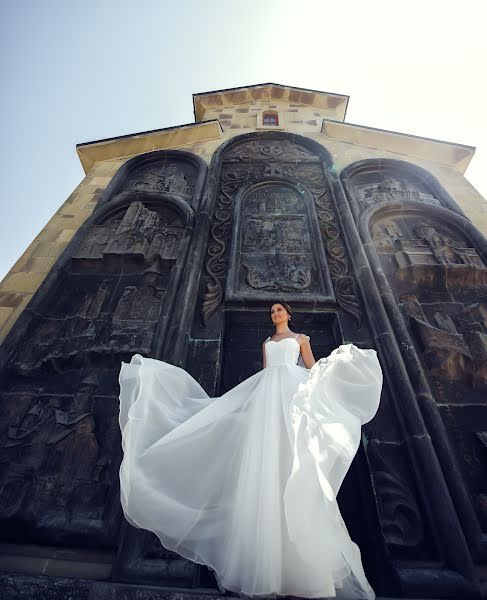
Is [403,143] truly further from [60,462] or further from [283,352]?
[60,462]

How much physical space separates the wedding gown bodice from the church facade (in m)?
0.87

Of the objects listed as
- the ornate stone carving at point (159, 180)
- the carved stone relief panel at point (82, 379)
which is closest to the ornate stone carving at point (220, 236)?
the carved stone relief panel at point (82, 379)

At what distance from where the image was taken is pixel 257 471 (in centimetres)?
176

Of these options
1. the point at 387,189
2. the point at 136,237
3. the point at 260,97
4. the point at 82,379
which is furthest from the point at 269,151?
the point at 82,379

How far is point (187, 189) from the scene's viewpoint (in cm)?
614

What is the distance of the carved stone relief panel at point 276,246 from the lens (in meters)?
4.29

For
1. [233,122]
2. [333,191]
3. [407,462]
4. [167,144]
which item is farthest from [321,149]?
[407,462]

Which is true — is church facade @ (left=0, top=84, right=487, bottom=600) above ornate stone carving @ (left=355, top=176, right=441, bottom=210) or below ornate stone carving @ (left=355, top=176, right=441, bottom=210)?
below

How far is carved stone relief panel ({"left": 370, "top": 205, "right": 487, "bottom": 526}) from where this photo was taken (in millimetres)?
3082

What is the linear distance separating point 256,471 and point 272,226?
4242 mm

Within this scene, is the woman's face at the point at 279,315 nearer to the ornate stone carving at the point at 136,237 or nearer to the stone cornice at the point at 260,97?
the ornate stone carving at the point at 136,237

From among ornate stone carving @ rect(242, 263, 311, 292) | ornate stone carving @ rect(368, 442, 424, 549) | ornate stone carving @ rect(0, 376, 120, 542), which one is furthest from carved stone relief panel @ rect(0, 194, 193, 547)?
ornate stone carving @ rect(368, 442, 424, 549)

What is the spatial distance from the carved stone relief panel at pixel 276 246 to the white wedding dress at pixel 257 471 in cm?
201

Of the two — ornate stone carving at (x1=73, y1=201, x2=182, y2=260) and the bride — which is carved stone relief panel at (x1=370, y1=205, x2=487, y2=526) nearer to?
the bride
